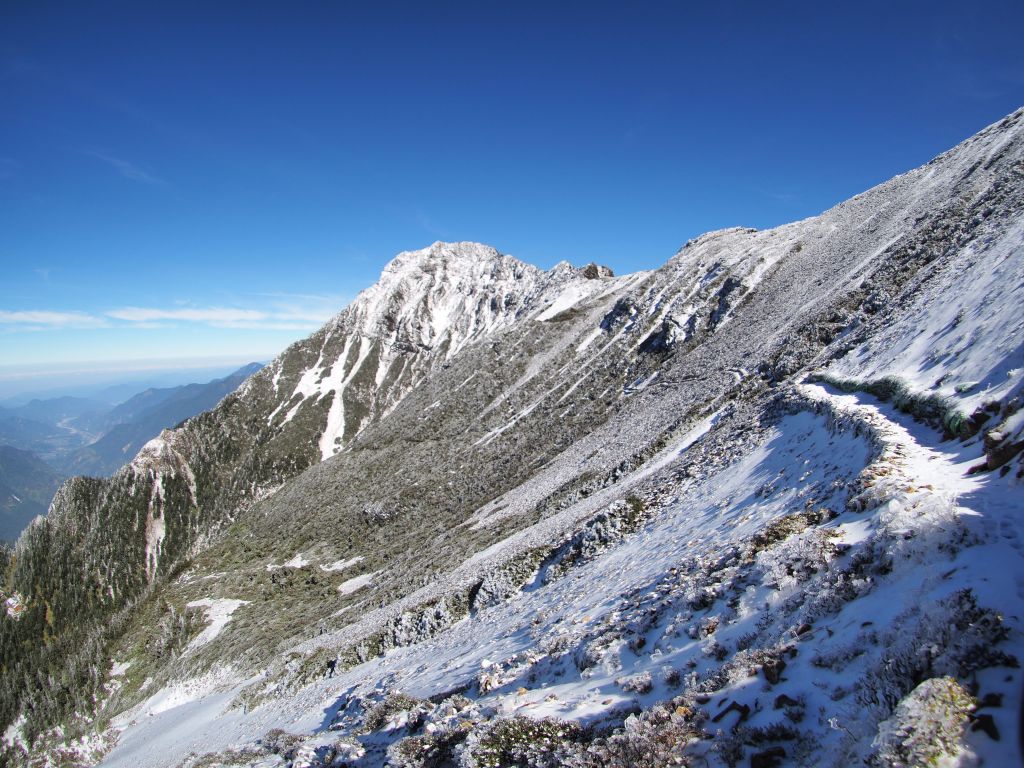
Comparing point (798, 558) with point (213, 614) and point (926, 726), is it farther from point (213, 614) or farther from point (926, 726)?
point (213, 614)

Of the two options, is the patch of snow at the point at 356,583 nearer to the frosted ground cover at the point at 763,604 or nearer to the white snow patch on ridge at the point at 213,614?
the white snow patch on ridge at the point at 213,614

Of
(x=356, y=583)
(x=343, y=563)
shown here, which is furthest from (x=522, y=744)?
(x=343, y=563)

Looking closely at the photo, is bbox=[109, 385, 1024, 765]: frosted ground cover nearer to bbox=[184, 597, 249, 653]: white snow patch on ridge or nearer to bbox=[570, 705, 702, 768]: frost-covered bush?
bbox=[570, 705, 702, 768]: frost-covered bush

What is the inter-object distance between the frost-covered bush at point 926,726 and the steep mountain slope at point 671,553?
28 millimetres

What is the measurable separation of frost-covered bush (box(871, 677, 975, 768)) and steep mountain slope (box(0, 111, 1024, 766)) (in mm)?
28

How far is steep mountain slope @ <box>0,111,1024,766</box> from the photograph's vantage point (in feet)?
23.7

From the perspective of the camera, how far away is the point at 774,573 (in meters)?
10.8

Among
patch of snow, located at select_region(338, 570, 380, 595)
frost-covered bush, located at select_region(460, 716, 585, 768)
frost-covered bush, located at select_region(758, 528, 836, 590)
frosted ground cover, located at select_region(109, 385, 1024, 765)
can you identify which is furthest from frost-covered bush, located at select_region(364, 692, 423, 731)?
patch of snow, located at select_region(338, 570, 380, 595)

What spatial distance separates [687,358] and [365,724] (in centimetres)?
5491

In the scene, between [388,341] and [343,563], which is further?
[388,341]

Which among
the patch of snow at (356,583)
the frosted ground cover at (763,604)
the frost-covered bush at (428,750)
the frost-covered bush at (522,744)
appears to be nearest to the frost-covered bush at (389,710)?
the frosted ground cover at (763,604)

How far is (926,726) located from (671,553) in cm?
1284

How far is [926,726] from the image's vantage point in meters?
4.86

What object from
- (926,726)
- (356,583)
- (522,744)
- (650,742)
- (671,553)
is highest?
(926,726)
